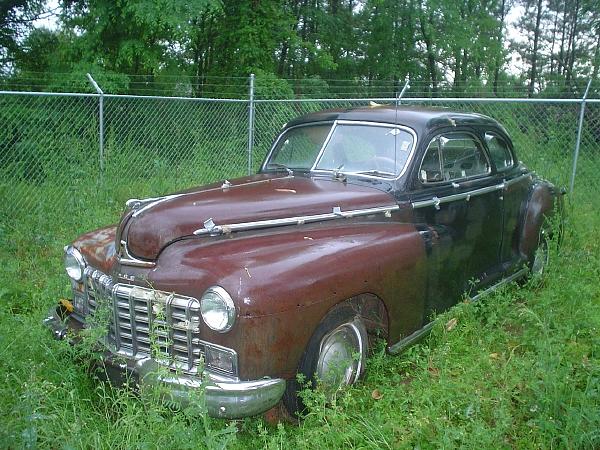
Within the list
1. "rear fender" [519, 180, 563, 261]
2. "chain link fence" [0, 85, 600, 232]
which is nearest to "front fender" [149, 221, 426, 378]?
"rear fender" [519, 180, 563, 261]

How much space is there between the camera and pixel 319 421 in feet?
9.09

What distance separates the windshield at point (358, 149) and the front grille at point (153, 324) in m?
1.82

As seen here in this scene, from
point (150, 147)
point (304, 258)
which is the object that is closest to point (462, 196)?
point (304, 258)

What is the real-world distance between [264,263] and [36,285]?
312 cm

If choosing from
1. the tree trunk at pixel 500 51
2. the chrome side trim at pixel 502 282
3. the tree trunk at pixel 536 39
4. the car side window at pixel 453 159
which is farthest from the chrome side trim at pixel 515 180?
the tree trunk at pixel 536 39

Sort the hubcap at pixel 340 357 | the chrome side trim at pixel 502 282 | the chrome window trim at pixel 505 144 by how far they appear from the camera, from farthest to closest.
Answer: the chrome window trim at pixel 505 144, the chrome side trim at pixel 502 282, the hubcap at pixel 340 357

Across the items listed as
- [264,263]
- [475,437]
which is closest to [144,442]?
[264,263]

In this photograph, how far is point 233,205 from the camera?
3.35 metres

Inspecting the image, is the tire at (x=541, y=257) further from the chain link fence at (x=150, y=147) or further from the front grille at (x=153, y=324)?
the front grille at (x=153, y=324)

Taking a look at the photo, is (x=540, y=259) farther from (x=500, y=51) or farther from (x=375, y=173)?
(x=500, y=51)

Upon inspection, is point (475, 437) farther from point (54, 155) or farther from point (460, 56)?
point (460, 56)

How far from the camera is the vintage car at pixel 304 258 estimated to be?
2668 mm

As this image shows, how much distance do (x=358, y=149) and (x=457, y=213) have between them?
901 millimetres

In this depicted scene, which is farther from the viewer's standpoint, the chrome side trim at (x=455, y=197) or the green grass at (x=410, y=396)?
the chrome side trim at (x=455, y=197)
